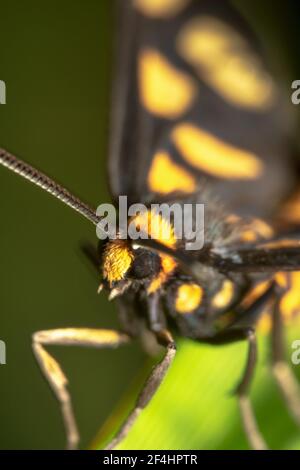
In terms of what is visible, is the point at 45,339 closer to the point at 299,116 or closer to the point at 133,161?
the point at 133,161

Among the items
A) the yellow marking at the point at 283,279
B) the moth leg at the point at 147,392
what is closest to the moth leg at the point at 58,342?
the moth leg at the point at 147,392

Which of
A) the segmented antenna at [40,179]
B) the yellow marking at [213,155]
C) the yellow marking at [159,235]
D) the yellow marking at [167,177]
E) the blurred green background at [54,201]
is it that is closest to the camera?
the segmented antenna at [40,179]

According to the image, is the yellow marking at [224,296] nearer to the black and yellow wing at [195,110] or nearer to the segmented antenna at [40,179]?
the black and yellow wing at [195,110]

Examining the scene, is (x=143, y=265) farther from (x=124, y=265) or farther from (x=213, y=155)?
(x=213, y=155)

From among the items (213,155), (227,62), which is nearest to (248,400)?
(213,155)

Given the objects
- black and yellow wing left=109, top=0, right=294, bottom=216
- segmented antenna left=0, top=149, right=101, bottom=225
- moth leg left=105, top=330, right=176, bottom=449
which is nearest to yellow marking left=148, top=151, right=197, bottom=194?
black and yellow wing left=109, top=0, right=294, bottom=216

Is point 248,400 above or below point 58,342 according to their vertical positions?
below
